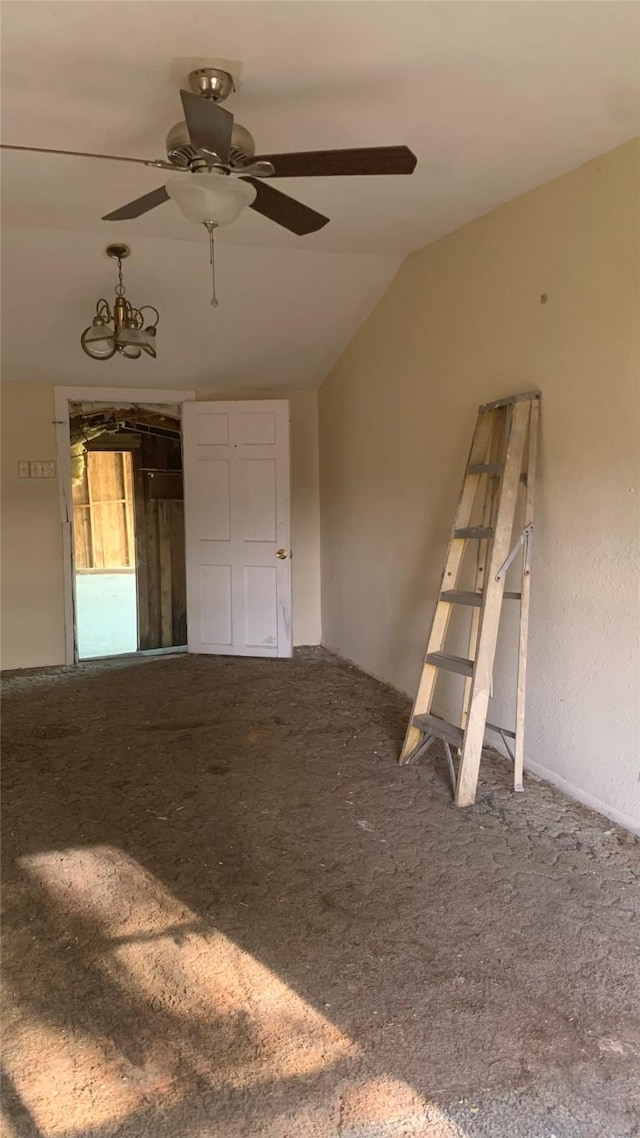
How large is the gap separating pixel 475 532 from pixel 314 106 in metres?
1.78

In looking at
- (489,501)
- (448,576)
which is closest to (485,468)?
(489,501)

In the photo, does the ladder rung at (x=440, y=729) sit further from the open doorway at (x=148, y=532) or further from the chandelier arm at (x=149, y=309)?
the open doorway at (x=148, y=532)

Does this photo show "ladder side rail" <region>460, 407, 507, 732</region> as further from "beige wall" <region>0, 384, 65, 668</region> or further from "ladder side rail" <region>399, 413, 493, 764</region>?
"beige wall" <region>0, 384, 65, 668</region>

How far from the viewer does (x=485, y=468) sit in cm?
319

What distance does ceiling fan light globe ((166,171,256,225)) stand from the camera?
1.93m

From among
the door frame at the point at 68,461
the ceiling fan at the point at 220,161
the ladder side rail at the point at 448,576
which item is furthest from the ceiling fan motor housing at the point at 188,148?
the door frame at the point at 68,461

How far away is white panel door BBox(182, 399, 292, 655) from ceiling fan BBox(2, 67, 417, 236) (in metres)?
3.23

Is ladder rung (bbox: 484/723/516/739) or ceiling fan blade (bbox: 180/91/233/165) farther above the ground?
ceiling fan blade (bbox: 180/91/233/165)

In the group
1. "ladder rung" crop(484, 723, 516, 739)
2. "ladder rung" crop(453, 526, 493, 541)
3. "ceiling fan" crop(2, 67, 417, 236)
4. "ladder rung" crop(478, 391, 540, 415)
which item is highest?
"ceiling fan" crop(2, 67, 417, 236)

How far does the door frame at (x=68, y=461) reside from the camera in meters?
5.22

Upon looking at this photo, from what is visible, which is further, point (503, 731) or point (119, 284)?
point (119, 284)

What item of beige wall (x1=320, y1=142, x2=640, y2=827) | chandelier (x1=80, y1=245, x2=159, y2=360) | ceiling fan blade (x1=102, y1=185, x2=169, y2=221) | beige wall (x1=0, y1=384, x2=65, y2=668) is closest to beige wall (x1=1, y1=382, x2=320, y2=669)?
beige wall (x1=0, y1=384, x2=65, y2=668)

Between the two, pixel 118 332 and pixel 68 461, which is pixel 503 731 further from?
pixel 68 461

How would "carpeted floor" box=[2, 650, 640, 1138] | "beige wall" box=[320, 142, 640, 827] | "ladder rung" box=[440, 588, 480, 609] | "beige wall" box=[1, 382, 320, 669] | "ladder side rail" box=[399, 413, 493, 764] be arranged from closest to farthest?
"carpeted floor" box=[2, 650, 640, 1138] → "beige wall" box=[320, 142, 640, 827] → "ladder rung" box=[440, 588, 480, 609] → "ladder side rail" box=[399, 413, 493, 764] → "beige wall" box=[1, 382, 320, 669]
